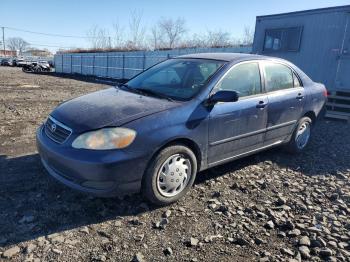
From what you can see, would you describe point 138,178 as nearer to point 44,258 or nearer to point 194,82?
point 44,258

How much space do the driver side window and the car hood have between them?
861 millimetres

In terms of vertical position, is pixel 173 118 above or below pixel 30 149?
above

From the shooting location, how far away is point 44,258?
262cm

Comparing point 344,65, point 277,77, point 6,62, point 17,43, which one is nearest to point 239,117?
point 277,77

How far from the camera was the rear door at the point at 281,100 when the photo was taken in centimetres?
461

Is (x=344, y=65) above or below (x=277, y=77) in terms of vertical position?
above

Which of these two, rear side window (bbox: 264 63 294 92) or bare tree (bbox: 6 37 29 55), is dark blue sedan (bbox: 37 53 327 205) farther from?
bare tree (bbox: 6 37 29 55)

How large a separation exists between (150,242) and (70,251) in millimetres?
702

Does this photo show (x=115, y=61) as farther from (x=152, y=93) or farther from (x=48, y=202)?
(x=48, y=202)

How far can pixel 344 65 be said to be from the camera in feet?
28.4

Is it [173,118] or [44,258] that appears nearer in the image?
[44,258]

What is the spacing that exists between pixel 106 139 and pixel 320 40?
8.26 m

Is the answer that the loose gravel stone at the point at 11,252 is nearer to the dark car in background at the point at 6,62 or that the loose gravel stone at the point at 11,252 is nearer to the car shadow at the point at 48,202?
the car shadow at the point at 48,202

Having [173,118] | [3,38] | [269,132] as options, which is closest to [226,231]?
[173,118]
